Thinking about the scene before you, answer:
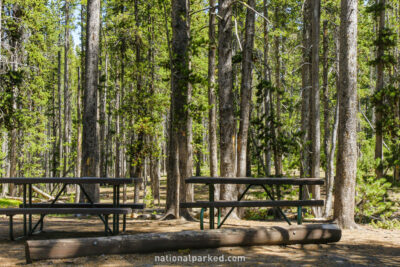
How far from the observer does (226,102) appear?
965 cm

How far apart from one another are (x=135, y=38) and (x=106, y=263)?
12926mm

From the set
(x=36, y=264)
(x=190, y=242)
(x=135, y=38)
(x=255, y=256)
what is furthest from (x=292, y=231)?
(x=135, y=38)

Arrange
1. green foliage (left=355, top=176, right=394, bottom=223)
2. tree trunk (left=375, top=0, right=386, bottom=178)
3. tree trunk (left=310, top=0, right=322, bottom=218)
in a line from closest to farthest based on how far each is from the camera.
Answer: green foliage (left=355, top=176, right=394, bottom=223), tree trunk (left=310, top=0, right=322, bottom=218), tree trunk (left=375, top=0, right=386, bottom=178)

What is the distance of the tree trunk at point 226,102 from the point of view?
31.2ft

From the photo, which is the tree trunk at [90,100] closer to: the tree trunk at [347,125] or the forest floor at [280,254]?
the forest floor at [280,254]

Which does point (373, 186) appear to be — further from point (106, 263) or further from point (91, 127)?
point (91, 127)

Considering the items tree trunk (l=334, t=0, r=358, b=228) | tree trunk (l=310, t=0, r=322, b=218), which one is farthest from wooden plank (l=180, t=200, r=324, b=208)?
tree trunk (l=310, t=0, r=322, b=218)

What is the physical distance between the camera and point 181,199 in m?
10.1

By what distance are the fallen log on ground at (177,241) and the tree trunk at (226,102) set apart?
3.54 metres

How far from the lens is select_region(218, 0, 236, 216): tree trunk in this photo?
31.2 ft

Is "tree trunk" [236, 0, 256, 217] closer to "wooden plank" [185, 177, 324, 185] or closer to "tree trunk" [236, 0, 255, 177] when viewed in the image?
"tree trunk" [236, 0, 255, 177]

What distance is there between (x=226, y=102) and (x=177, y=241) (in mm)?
4918

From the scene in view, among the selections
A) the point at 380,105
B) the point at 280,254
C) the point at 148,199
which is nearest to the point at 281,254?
the point at 280,254

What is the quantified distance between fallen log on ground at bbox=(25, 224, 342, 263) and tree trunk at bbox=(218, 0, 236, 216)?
354 centimetres
